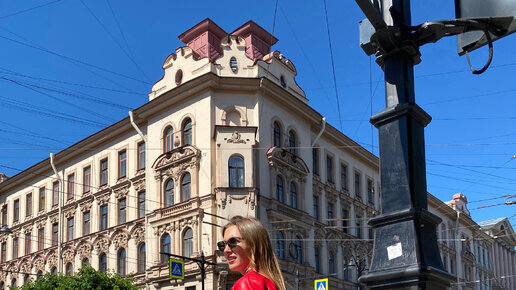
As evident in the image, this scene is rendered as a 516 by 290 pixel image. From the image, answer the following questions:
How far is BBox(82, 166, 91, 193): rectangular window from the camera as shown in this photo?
3647 cm

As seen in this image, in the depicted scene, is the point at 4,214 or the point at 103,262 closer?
the point at 103,262

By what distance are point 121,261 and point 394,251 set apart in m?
30.2

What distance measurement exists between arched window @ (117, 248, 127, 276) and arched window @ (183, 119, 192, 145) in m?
6.67

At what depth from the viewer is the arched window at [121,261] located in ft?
109

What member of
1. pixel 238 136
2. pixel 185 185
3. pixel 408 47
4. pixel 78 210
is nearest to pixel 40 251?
pixel 78 210

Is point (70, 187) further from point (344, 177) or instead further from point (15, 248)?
point (344, 177)

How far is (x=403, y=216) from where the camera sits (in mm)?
4660

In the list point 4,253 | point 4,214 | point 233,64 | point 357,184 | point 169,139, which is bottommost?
point 4,253

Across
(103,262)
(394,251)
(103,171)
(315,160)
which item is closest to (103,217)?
(103,262)

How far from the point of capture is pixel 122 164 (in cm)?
3488

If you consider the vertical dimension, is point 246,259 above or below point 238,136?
below

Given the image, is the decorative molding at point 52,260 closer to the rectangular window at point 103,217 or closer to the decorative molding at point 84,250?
the decorative molding at point 84,250

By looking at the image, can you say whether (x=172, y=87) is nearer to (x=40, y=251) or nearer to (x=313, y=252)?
(x=313, y=252)

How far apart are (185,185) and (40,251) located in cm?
1279
